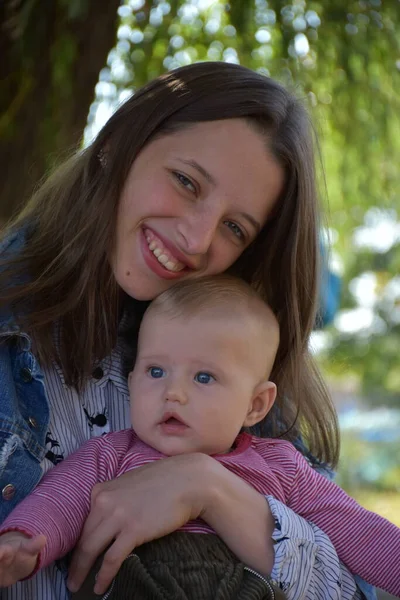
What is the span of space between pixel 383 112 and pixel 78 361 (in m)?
2.61

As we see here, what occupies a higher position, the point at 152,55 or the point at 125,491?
the point at 152,55

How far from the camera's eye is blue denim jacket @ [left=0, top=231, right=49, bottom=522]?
1.87 metres

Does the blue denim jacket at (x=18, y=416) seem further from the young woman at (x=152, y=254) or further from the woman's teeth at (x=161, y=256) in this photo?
the woman's teeth at (x=161, y=256)

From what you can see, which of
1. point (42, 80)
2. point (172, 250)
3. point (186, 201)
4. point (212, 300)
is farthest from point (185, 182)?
point (42, 80)

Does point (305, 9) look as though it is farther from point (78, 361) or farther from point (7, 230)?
point (78, 361)

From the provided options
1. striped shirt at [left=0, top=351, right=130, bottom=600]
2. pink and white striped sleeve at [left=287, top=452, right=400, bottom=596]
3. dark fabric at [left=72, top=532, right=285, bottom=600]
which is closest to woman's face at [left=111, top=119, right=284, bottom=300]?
striped shirt at [left=0, top=351, right=130, bottom=600]

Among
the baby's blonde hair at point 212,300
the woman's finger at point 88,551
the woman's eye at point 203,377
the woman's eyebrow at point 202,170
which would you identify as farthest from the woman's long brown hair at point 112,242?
the woman's finger at point 88,551

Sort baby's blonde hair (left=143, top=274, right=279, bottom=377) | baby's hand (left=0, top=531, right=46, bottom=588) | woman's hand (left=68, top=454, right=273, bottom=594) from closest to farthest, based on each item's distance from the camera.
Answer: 1. baby's hand (left=0, top=531, right=46, bottom=588)
2. woman's hand (left=68, top=454, right=273, bottom=594)
3. baby's blonde hair (left=143, top=274, right=279, bottom=377)

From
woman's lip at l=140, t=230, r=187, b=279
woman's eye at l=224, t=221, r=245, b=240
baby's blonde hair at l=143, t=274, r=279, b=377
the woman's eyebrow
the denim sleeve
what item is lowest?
the denim sleeve

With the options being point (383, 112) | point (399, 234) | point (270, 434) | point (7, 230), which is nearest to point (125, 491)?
point (270, 434)

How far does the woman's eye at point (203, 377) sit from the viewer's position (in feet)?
6.34

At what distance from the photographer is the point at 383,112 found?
429 cm

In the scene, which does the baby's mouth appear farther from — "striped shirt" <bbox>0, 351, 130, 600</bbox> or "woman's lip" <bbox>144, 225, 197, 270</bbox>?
"striped shirt" <bbox>0, 351, 130, 600</bbox>

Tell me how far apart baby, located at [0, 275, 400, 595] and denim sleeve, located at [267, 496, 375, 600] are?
1.8 inches
